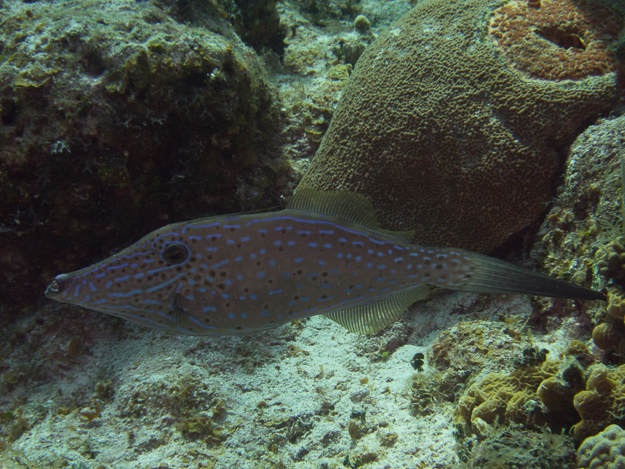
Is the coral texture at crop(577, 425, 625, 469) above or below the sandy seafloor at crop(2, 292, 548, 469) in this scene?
above

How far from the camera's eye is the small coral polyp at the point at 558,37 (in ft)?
12.2

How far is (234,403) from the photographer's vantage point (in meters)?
3.40

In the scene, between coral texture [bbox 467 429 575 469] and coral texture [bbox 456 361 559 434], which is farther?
coral texture [bbox 456 361 559 434]

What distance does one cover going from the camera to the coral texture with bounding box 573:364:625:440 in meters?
2.10

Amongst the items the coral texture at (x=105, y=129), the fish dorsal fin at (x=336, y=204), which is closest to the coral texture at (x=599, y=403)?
the fish dorsal fin at (x=336, y=204)

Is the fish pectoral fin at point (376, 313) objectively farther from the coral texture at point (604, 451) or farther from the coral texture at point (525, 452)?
the coral texture at point (604, 451)

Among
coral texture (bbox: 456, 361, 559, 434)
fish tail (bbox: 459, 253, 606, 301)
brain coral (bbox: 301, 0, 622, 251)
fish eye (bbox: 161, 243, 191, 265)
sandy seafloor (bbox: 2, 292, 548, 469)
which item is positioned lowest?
sandy seafloor (bbox: 2, 292, 548, 469)

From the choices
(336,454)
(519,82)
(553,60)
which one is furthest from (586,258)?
(336,454)

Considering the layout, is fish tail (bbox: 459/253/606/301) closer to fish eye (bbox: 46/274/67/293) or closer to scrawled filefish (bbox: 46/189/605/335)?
scrawled filefish (bbox: 46/189/605/335)

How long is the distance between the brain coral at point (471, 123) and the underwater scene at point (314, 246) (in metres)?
0.03

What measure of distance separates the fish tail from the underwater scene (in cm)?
2

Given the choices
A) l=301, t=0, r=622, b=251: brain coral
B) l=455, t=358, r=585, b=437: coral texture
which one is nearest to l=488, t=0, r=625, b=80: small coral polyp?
l=301, t=0, r=622, b=251: brain coral

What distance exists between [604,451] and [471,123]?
3194 mm

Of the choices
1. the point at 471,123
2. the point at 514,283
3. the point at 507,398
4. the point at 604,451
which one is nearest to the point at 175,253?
the point at 514,283
